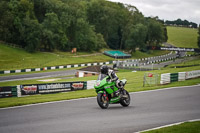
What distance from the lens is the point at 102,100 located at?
13.3 m

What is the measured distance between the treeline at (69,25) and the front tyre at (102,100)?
204ft

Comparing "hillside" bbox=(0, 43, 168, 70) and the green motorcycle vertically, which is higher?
the green motorcycle

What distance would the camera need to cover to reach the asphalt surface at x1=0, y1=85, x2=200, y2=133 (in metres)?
10.0

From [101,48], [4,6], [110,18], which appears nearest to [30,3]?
[4,6]

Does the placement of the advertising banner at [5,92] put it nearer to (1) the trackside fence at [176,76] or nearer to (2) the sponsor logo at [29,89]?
(2) the sponsor logo at [29,89]

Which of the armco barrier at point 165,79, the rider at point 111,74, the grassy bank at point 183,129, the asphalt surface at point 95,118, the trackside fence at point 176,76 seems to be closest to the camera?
the grassy bank at point 183,129

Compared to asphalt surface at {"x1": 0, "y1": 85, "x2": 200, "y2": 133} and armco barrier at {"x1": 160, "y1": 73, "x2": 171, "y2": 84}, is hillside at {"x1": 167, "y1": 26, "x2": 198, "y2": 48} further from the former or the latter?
asphalt surface at {"x1": 0, "y1": 85, "x2": 200, "y2": 133}

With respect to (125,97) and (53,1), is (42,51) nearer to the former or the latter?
(53,1)

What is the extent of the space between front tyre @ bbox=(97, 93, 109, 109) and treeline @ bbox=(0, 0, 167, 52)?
6216 centimetres

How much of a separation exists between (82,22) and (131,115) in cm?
7851

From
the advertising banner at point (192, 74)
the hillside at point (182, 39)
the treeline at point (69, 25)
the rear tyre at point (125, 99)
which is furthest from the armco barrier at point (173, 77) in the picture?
the hillside at point (182, 39)

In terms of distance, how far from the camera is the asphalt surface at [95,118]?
10.0 m

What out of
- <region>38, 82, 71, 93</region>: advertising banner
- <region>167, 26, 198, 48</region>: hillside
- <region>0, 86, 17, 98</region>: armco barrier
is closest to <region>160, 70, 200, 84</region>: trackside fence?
<region>38, 82, 71, 93</region>: advertising banner

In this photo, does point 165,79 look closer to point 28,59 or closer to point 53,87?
point 53,87
